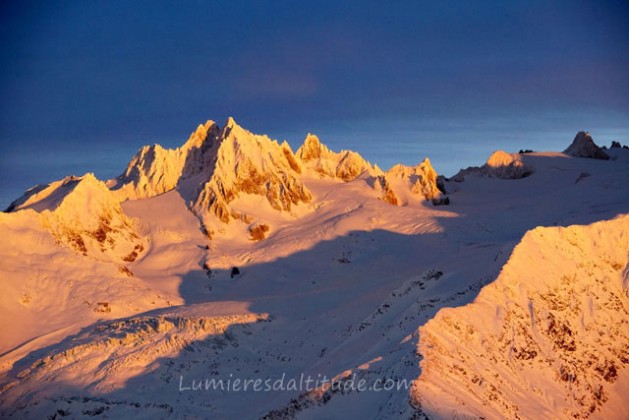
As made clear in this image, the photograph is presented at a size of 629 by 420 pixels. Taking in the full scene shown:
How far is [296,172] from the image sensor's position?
420ft

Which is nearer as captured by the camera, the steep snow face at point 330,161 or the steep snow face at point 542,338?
the steep snow face at point 542,338

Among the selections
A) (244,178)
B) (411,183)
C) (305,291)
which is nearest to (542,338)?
(305,291)

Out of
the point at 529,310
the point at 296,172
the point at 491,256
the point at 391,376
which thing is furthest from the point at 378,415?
the point at 296,172

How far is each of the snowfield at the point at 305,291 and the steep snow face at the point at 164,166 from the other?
1.11 ft

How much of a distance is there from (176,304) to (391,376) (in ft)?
140

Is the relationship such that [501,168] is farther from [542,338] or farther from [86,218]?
[542,338]

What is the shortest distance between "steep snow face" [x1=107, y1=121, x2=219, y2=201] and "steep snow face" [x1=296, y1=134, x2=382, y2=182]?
1684cm

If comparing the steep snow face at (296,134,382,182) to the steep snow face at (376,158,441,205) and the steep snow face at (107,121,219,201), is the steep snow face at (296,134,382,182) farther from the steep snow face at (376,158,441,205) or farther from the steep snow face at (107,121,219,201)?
the steep snow face at (107,121,219,201)

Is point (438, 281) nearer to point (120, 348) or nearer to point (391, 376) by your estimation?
point (391, 376)

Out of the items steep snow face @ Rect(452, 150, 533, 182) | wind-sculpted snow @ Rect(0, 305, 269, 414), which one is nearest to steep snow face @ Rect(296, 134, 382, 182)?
steep snow face @ Rect(452, 150, 533, 182)

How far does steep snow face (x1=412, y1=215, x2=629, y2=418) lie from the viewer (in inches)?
1757

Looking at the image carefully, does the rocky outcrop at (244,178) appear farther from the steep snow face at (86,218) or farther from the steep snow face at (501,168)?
the steep snow face at (501,168)

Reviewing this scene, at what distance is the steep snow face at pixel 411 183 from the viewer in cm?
12350

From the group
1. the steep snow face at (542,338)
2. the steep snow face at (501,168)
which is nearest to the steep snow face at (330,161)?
the steep snow face at (501,168)
